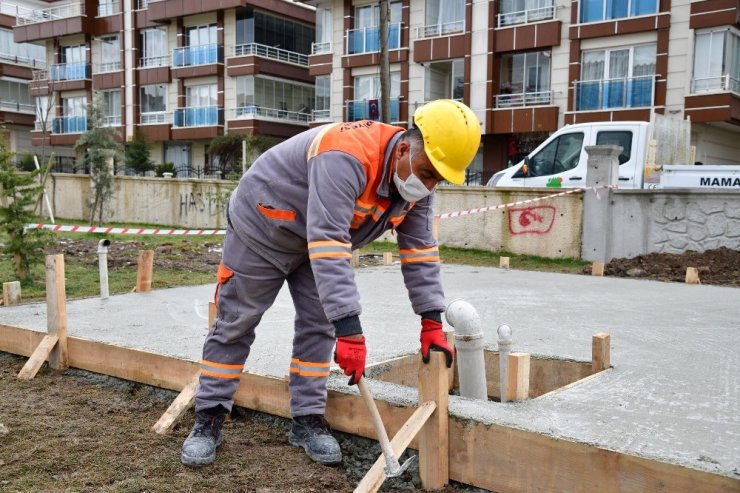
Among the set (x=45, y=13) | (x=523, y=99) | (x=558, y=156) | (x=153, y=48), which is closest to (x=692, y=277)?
(x=558, y=156)

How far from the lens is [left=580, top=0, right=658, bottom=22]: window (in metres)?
21.3

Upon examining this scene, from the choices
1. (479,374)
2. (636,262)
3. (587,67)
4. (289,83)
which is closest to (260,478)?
(479,374)

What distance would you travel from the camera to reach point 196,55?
110 ft

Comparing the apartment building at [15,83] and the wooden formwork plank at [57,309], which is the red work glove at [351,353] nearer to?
the wooden formwork plank at [57,309]

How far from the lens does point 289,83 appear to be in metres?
34.1

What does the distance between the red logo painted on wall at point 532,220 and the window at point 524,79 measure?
449 inches

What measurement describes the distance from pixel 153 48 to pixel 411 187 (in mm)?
36142

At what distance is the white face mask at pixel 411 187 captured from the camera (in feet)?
9.93

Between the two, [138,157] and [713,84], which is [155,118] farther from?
[713,84]

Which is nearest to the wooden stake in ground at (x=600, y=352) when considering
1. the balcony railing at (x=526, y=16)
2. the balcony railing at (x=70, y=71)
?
the balcony railing at (x=526, y=16)

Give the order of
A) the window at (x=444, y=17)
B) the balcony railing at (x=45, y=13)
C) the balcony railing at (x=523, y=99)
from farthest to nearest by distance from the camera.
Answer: the balcony railing at (x=45, y=13) < the window at (x=444, y=17) < the balcony railing at (x=523, y=99)

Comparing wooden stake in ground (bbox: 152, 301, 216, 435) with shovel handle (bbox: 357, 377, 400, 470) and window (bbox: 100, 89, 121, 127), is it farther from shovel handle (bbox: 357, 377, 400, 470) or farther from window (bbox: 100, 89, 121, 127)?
window (bbox: 100, 89, 121, 127)

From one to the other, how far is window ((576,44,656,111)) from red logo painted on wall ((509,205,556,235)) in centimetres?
1030

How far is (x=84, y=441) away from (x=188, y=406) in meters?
0.55
